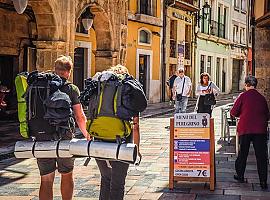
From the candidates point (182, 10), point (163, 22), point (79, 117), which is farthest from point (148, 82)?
point (79, 117)

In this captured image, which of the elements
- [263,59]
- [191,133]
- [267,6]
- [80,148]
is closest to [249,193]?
[191,133]

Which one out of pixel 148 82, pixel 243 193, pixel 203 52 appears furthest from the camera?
pixel 203 52

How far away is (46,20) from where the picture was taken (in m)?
13.3

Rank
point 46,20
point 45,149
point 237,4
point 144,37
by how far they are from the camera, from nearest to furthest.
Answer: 1. point 45,149
2. point 46,20
3. point 144,37
4. point 237,4

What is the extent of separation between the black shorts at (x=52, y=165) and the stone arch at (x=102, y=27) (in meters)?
10.7

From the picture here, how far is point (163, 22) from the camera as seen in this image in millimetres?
27984

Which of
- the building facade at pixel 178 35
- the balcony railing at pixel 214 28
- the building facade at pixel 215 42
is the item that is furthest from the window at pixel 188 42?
the balcony railing at pixel 214 28

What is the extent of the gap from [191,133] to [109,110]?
2.27 metres

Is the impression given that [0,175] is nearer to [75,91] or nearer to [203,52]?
[75,91]

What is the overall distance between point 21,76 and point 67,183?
49.0 inches

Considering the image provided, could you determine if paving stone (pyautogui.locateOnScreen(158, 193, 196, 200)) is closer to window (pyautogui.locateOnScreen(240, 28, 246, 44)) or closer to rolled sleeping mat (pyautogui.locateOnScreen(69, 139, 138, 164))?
rolled sleeping mat (pyautogui.locateOnScreen(69, 139, 138, 164))

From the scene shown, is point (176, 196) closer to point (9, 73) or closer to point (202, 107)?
point (202, 107)

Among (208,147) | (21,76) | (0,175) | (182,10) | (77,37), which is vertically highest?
(182,10)

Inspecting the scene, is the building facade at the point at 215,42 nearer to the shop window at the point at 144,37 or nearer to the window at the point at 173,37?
the window at the point at 173,37
